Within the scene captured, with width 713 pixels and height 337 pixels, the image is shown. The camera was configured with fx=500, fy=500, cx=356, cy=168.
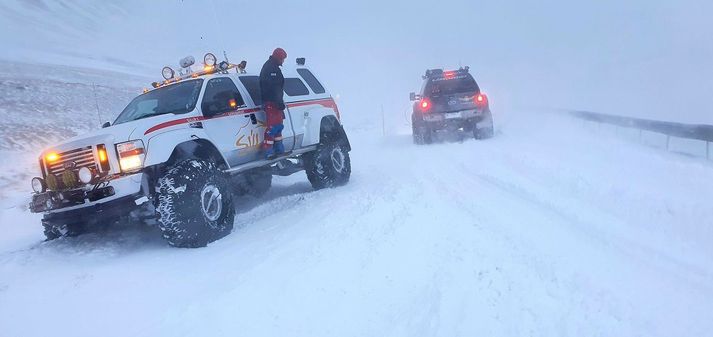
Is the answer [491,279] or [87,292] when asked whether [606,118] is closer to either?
[491,279]

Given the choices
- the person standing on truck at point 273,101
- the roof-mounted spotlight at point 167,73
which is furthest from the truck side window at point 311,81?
the roof-mounted spotlight at point 167,73

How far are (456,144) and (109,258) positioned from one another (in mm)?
8961

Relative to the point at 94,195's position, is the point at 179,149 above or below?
above

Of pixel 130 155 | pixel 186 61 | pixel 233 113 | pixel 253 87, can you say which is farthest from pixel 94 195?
pixel 253 87

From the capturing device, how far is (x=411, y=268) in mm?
4168

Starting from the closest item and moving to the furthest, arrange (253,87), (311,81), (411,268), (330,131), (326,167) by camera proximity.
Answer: (411,268) < (253,87) < (326,167) < (330,131) < (311,81)

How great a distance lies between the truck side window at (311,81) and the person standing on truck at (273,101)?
1640 mm

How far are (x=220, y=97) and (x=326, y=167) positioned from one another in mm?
2527

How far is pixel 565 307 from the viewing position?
3.44 metres

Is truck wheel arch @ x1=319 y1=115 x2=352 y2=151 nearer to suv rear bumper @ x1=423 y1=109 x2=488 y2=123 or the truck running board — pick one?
the truck running board

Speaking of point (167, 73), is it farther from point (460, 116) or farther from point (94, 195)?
point (460, 116)

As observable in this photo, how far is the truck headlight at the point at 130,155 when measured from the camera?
511 cm

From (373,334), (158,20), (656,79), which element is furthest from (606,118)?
(158,20)

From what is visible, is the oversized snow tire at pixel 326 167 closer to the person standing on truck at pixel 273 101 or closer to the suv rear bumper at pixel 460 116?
the person standing on truck at pixel 273 101
